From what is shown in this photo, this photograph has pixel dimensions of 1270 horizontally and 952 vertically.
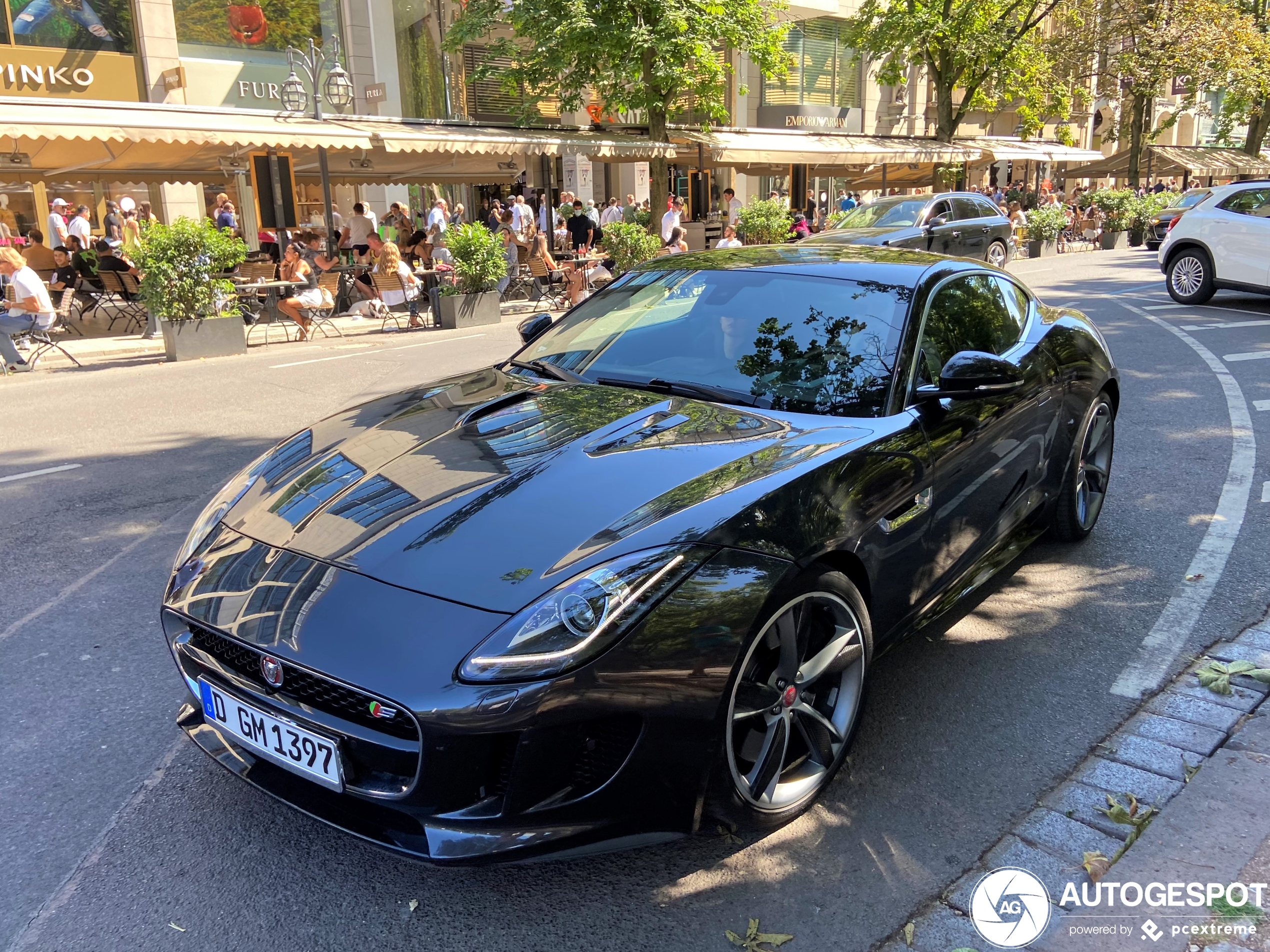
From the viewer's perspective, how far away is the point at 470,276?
14.7 meters

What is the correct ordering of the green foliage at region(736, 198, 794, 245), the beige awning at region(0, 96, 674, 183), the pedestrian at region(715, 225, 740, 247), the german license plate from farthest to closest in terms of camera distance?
1. the green foliage at region(736, 198, 794, 245)
2. the pedestrian at region(715, 225, 740, 247)
3. the beige awning at region(0, 96, 674, 183)
4. the german license plate

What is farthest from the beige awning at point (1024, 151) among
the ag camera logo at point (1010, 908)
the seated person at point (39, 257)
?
the ag camera logo at point (1010, 908)

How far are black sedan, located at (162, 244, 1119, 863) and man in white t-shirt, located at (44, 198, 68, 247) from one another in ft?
57.8

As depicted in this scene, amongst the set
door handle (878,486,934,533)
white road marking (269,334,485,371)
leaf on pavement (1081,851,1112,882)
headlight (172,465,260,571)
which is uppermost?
headlight (172,465,260,571)

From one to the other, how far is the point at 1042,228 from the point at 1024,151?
709 cm

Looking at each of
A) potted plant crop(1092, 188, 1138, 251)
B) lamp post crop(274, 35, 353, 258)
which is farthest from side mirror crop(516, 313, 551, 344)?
potted plant crop(1092, 188, 1138, 251)

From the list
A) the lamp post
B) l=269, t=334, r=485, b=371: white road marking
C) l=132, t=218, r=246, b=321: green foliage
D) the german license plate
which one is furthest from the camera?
the lamp post

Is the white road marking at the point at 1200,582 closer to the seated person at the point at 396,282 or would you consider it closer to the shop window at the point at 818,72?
the seated person at the point at 396,282

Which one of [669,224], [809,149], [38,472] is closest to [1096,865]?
[38,472]

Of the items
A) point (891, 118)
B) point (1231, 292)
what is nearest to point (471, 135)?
point (1231, 292)

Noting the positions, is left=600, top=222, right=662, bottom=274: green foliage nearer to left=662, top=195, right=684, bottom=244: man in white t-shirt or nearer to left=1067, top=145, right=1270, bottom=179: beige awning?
left=662, top=195, right=684, bottom=244: man in white t-shirt

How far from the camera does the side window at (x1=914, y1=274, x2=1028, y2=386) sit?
3.47 m

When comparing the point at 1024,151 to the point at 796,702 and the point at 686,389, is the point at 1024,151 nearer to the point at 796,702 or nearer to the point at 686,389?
the point at 686,389

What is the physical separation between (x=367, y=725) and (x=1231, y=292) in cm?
1739
